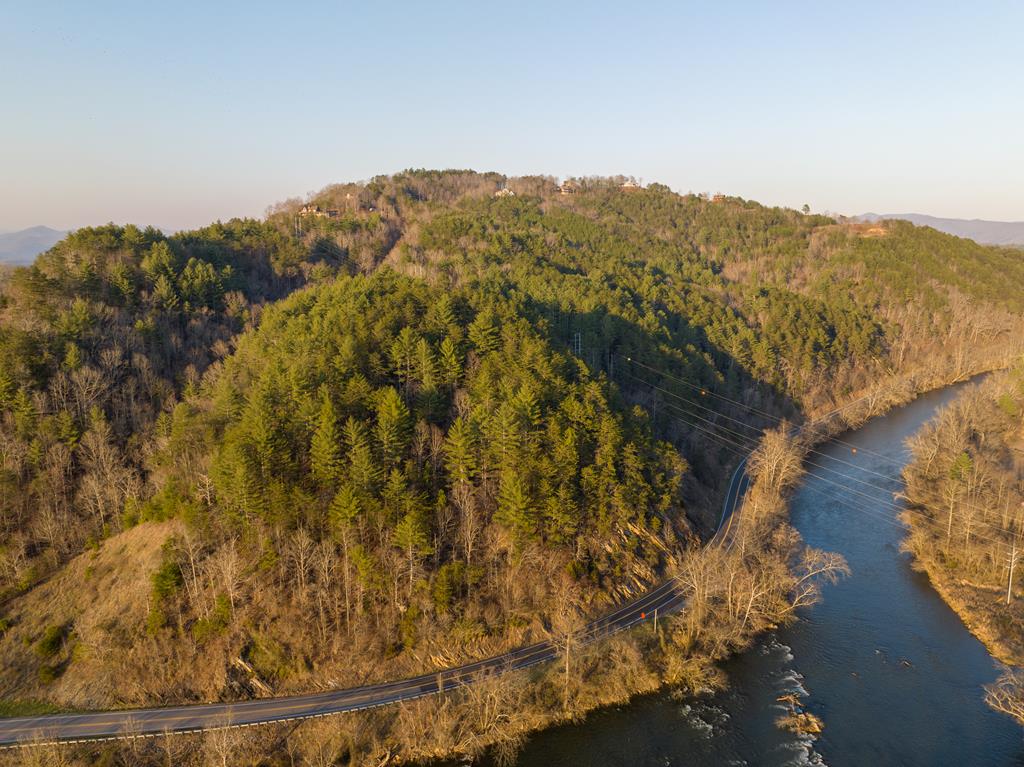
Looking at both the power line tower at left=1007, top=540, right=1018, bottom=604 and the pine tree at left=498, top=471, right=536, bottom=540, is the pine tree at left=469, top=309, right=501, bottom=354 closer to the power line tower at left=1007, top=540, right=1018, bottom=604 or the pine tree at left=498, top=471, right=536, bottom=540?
the pine tree at left=498, top=471, right=536, bottom=540

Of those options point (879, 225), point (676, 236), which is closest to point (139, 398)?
point (676, 236)

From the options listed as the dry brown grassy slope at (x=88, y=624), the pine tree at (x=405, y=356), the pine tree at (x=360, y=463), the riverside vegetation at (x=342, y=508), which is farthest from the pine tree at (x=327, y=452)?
the dry brown grassy slope at (x=88, y=624)

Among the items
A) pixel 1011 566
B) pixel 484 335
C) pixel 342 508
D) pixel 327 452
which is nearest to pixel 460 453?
pixel 342 508

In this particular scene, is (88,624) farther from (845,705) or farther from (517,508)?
(845,705)

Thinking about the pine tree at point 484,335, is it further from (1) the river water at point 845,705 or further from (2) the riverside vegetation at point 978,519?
(2) the riverside vegetation at point 978,519

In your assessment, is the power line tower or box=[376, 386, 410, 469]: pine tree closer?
the power line tower

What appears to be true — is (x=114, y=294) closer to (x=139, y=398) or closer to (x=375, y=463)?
(x=139, y=398)

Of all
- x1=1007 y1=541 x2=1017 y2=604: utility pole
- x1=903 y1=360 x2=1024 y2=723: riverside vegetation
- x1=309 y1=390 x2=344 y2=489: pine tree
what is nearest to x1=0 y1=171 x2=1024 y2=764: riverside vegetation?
x1=309 y1=390 x2=344 y2=489: pine tree
